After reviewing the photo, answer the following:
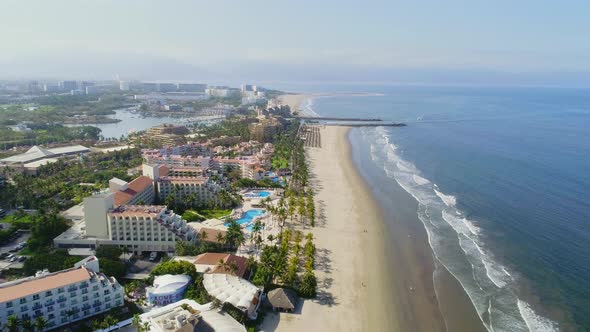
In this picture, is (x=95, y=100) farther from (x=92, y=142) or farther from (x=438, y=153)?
(x=438, y=153)

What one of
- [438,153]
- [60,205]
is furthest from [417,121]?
[60,205]

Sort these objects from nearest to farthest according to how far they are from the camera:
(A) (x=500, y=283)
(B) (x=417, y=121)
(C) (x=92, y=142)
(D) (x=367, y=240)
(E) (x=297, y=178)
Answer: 1. (A) (x=500, y=283)
2. (D) (x=367, y=240)
3. (E) (x=297, y=178)
4. (C) (x=92, y=142)
5. (B) (x=417, y=121)

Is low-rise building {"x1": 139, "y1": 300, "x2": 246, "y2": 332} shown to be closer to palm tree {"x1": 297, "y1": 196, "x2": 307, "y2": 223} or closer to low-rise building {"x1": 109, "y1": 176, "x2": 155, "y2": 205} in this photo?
low-rise building {"x1": 109, "y1": 176, "x2": 155, "y2": 205}

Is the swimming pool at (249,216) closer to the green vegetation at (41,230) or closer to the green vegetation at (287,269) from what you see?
the green vegetation at (287,269)

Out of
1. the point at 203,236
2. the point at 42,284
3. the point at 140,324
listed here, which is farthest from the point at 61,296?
the point at 203,236

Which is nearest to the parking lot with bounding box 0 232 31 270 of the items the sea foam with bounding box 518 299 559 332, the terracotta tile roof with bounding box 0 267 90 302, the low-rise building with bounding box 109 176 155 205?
the low-rise building with bounding box 109 176 155 205

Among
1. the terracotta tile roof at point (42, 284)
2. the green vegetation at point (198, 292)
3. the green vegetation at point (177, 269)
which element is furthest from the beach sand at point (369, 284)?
the terracotta tile roof at point (42, 284)
